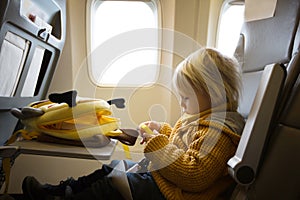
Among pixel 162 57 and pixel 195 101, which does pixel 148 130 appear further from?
pixel 162 57

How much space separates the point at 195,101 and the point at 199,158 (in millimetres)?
216

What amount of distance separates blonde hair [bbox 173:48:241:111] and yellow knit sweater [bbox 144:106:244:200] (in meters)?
0.05

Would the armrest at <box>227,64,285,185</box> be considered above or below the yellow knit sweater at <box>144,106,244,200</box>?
above

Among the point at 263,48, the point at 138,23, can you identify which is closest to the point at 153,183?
the point at 263,48

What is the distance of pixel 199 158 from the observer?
0.74 metres

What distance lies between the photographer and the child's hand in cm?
90

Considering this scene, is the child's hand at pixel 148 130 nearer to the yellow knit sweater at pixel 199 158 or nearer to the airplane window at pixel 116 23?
the yellow knit sweater at pixel 199 158

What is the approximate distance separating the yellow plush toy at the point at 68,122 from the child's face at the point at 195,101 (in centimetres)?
30

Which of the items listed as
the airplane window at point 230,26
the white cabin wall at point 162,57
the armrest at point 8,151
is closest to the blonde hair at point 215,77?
the armrest at point 8,151

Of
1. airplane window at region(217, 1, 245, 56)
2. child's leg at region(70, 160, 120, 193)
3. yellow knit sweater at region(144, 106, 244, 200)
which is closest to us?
yellow knit sweater at region(144, 106, 244, 200)

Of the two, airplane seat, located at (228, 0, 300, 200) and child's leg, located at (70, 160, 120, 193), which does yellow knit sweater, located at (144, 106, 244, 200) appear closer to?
airplane seat, located at (228, 0, 300, 200)

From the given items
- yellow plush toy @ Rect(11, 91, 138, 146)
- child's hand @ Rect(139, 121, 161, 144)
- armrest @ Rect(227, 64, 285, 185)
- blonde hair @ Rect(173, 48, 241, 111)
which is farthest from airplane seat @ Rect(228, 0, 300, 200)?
yellow plush toy @ Rect(11, 91, 138, 146)

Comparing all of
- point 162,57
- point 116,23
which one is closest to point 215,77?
point 162,57

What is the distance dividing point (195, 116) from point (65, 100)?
0.44m
